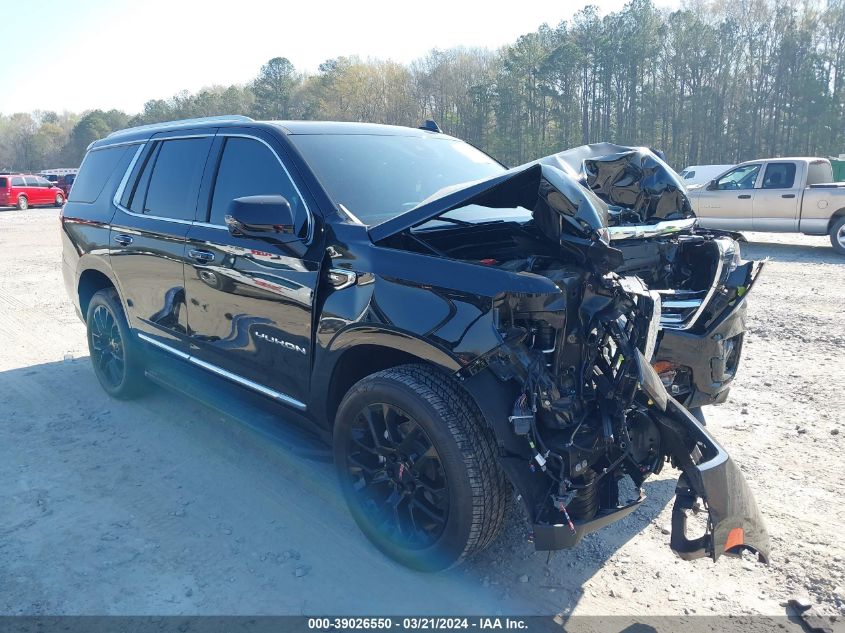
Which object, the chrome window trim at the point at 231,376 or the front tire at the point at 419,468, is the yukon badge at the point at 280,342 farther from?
the front tire at the point at 419,468

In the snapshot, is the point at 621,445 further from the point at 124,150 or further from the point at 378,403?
the point at 124,150

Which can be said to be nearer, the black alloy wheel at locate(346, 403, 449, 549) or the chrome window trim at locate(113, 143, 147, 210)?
the black alloy wheel at locate(346, 403, 449, 549)

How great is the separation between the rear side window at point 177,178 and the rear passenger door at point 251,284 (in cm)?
16

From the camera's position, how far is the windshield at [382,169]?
352cm

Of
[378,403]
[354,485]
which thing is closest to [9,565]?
[354,485]

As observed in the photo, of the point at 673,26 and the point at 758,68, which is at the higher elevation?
the point at 673,26

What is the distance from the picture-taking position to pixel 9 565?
3197 mm

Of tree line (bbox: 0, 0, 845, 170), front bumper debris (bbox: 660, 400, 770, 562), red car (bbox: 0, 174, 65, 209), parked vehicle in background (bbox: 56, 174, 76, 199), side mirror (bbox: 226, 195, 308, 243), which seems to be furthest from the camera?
tree line (bbox: 0, 0, 845, 170)

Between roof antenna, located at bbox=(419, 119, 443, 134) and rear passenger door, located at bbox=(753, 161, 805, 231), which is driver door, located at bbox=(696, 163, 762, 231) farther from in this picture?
roof antenna, located at bbox=(419, 119, 443, 134)

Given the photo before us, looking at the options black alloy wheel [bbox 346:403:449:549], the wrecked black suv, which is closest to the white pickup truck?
the wrecked black suv

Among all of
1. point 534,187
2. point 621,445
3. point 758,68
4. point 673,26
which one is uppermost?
point 673,26

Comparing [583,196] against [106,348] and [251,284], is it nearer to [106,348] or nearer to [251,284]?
[251,284]

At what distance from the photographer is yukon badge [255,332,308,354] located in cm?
341

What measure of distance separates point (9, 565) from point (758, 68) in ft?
173
